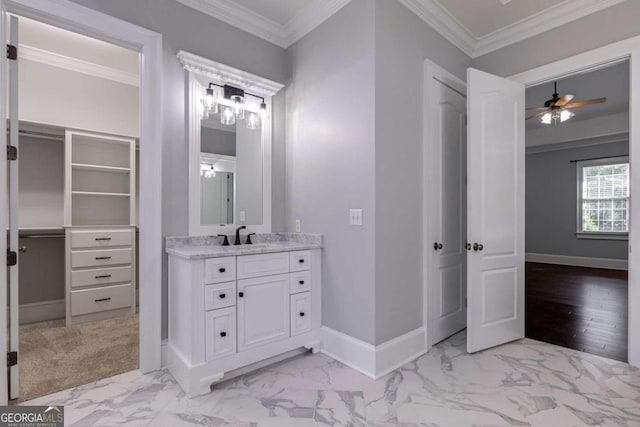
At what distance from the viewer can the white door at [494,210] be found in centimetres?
260

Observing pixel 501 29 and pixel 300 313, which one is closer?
pixel 300 313

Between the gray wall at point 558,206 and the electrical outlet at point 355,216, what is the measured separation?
22.6 feet

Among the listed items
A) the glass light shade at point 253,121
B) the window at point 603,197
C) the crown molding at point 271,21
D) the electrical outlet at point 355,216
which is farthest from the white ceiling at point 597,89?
the glass light shade at point 253,121

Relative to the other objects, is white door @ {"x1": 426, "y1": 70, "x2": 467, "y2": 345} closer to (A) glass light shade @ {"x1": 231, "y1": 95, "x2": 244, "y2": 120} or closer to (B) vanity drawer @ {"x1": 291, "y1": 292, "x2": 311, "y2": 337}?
(B) vanity drawer @ {"x1": 291, "y1": 292, "x2": 311, "y2": 337}

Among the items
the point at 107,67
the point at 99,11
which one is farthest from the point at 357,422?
the point at 107,67

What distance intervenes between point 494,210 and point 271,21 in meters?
2.55

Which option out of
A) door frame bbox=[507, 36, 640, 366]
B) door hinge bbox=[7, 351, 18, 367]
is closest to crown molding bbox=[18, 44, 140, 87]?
door hinge bbox=[7, 351, 18, 367]

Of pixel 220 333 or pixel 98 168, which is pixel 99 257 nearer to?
pixel 98 168

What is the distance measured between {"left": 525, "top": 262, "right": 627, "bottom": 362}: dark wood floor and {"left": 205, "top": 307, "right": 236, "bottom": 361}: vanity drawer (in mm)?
2688

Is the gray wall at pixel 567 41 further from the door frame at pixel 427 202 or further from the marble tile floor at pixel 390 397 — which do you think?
the marble tile floor at pixel 390 397

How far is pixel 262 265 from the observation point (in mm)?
2287

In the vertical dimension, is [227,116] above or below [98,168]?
above

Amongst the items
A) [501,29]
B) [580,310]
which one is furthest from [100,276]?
[580,310]

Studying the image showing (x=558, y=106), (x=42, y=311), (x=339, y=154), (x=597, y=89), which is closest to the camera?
(x=339, y=154)
